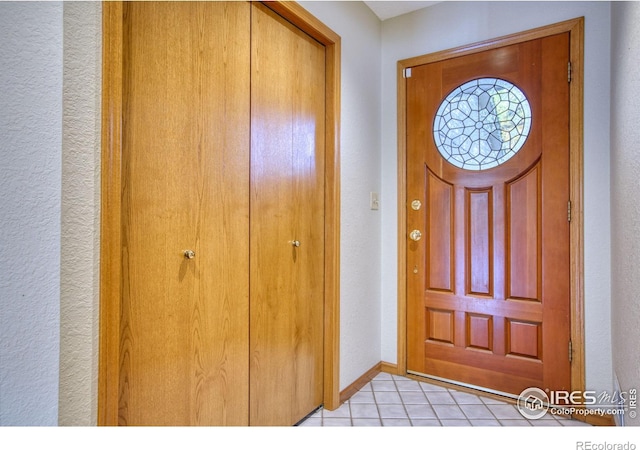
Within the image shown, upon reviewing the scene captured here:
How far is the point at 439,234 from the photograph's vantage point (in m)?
2.26

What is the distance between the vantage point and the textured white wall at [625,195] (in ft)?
3.67

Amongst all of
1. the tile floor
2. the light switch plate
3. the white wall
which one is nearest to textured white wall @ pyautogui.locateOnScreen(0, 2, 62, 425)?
the tile floor

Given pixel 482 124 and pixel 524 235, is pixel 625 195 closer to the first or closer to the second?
pixel 524 235

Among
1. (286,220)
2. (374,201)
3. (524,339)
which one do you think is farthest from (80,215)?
(524,339)

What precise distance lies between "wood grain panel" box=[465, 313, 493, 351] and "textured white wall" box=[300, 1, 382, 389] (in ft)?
1.94

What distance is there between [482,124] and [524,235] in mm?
717

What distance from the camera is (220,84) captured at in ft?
4.45

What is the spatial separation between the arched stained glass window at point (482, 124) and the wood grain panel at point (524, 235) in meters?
0.19

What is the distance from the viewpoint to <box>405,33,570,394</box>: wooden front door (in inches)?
75.2

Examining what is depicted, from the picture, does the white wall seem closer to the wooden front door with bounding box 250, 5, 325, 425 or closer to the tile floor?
the tile floor

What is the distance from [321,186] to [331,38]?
81 cm

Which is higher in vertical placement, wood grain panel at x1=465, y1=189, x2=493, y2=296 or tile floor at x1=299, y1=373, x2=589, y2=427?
wood grain panel at x1=465, y1=189, x2=493, y2=296
